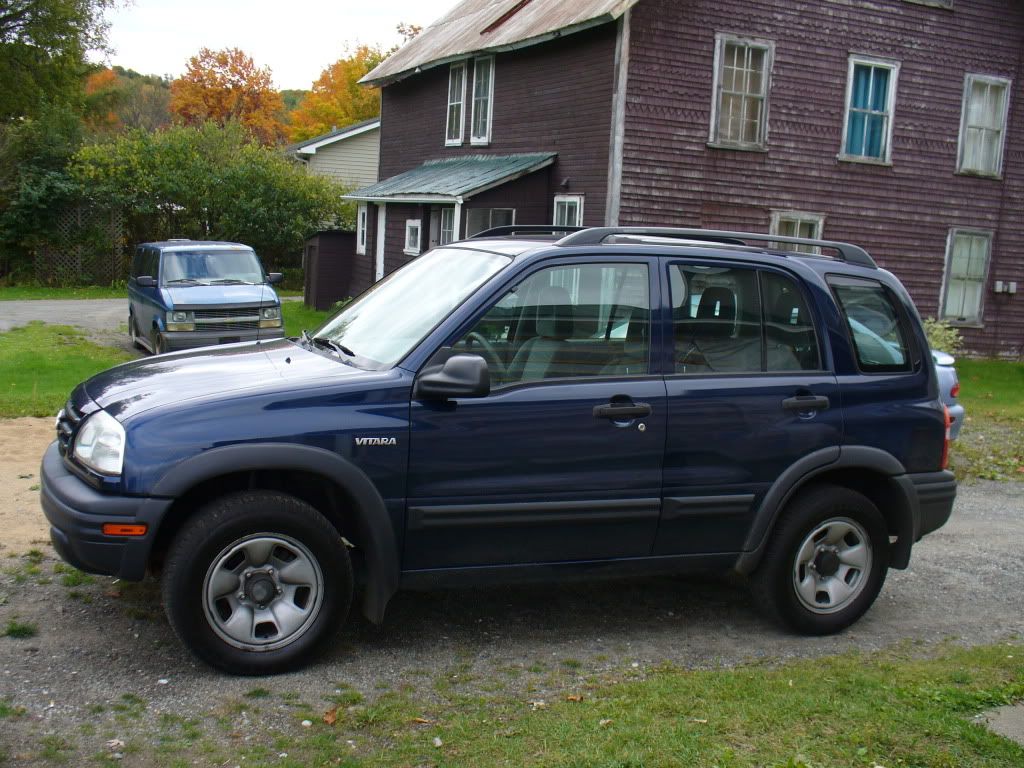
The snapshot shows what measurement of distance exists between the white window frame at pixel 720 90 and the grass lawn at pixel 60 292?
1606cm

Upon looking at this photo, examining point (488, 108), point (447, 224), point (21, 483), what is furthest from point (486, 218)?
point (21, 483)

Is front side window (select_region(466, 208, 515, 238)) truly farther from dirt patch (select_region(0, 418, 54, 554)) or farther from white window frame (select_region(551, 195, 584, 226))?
dirt patch (select_region(0, 418, 54, 554))

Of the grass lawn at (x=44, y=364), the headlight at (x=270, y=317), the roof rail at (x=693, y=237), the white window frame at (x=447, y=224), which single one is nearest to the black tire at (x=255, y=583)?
the roof rail at (x=693, y=237)

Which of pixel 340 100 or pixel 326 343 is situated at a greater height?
pixel 340 100

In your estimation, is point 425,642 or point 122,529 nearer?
point 122,529

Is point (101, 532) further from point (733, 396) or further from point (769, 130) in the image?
point (769, 130)

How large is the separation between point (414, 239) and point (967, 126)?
38.0 ft

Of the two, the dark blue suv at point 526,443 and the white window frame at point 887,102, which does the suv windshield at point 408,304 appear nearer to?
the dark blue suv at point 526,443

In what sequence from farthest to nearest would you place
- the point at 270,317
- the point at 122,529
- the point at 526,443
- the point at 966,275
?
the point at 966,275 < the point at 270,317 < the point at 526,443 < the point at 122,529

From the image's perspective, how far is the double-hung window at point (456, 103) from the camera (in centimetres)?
2330

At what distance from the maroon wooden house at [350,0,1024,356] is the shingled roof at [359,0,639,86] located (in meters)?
0.07

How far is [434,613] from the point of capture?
561 centimetres

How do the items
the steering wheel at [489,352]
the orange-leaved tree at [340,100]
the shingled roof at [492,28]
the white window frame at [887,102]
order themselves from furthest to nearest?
the orange-leaved tree at [340,100]
the white window frame at [887,102]
the shingled roof at [492,28]
the steering wheel at [489,352]

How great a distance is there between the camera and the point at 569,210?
1944 centimetres
